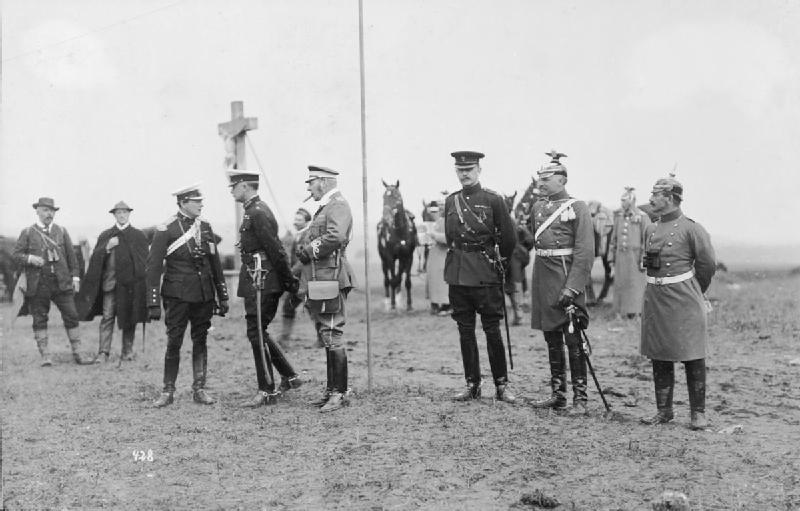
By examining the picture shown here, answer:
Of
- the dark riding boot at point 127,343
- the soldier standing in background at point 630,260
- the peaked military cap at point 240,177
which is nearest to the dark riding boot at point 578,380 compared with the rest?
the peaked military cap at point 240,177

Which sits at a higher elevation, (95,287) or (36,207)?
(36,207)

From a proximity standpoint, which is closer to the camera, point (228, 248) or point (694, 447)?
point (694, 447)

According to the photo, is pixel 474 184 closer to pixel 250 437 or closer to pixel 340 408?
pixel 340 408

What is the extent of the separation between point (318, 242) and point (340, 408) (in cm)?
145

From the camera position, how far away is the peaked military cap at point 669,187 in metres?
6.38

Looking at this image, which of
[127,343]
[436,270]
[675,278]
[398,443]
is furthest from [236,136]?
[675,278]

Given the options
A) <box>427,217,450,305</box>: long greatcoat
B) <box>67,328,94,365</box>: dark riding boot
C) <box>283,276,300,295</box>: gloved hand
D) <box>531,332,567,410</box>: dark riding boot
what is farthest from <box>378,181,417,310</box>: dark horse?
<box>531,332,567,410</box>: dark riding boot

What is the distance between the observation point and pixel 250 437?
636cm

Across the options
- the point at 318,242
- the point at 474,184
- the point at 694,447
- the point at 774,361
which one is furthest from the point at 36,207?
the point at 774,361

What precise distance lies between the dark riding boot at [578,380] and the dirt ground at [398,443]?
149 mm

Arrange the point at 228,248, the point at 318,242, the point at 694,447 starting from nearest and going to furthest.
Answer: the point at 694,447
the point at 318,242
the point at 228,248

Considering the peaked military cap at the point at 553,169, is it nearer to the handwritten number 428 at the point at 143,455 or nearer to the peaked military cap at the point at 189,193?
the peaked military cap at the point at 189,193

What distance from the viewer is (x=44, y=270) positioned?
1064cm

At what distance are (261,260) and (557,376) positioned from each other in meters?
2.81
